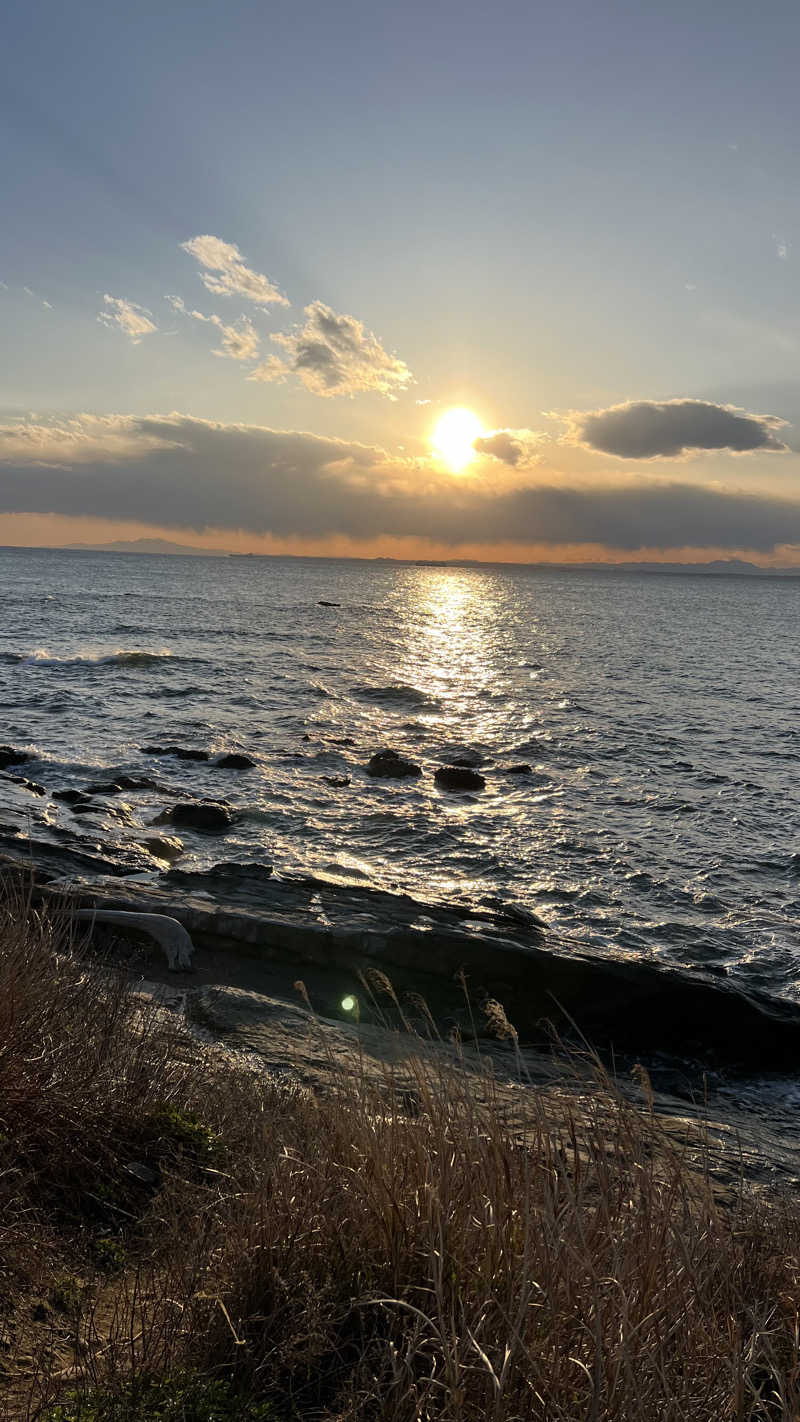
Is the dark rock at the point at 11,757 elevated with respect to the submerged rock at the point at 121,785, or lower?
elevated

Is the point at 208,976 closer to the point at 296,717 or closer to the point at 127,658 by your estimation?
the point at 296,717

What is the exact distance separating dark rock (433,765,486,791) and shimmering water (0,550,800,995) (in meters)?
0.39

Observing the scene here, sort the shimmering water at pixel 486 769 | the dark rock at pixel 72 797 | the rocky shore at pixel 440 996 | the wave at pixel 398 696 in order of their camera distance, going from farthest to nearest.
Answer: the wave at pixel 398 696, the dark rock at pixel 72 797, the shimmering water at pixel 486 769, the rocky shore at pixel 440 996

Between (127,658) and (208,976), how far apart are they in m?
34.0

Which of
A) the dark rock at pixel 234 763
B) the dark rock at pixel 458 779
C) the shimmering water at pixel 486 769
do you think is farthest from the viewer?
the dark rock at pixel 234 763

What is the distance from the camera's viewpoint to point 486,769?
932 inches

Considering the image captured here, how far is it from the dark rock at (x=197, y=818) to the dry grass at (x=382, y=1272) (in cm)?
1207

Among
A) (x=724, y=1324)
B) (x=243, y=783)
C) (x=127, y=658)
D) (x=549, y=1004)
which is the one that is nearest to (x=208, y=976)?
(x=549, y=1004)

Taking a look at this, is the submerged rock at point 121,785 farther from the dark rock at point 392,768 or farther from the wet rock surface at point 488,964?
the wet rock surface at point 488,964

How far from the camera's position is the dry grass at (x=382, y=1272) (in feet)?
9.48

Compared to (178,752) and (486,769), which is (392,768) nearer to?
(486,769)

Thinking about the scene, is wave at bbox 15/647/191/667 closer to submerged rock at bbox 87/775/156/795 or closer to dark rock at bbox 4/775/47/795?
dark rock at bbox 4/775/47/795

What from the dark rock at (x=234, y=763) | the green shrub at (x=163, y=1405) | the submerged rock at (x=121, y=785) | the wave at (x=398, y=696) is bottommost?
the wave at (x=398, y=696)

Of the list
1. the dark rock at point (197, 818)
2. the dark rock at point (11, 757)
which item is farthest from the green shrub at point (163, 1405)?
the dark rock at point (11, 757)
